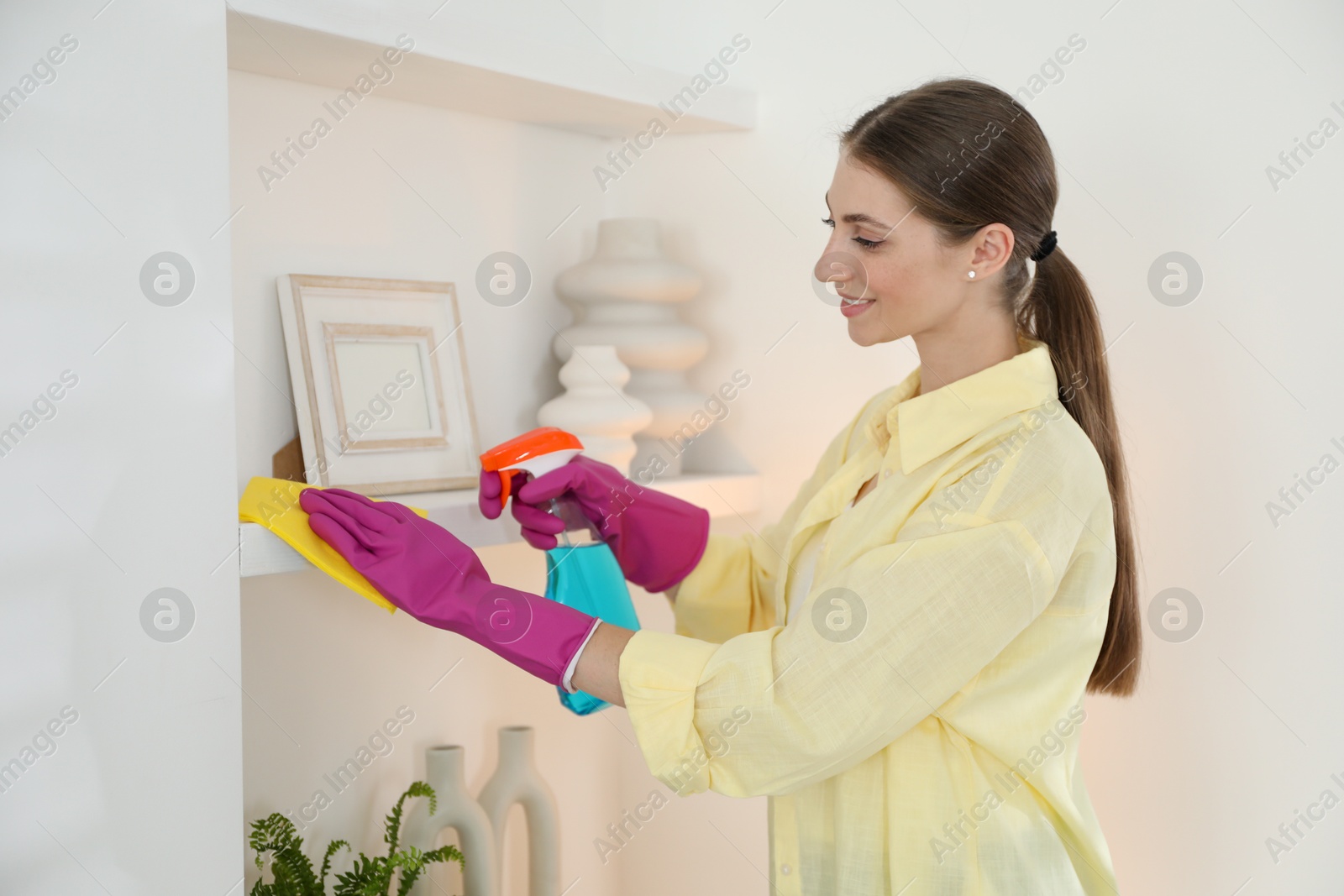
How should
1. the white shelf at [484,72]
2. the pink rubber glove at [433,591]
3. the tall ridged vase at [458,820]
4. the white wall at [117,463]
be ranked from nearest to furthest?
1. the white wall at [117,463]
2. the pink rubber glove at [433,591]
3. the white shelf at [484,72]
4. the tall ridged vase at [458,820]

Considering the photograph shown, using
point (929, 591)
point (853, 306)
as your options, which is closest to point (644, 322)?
point (853, 306)

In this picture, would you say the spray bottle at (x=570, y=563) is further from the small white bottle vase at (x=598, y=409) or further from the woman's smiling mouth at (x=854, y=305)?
the woman's smiling mouth at (x=854, y=305)

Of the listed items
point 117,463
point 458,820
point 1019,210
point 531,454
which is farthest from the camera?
point 458,820

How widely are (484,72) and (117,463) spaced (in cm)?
60

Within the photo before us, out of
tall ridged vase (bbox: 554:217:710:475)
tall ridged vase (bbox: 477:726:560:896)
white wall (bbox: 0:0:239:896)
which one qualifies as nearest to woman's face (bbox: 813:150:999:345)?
tall ridged vase (bbox: 554:217:710:475)

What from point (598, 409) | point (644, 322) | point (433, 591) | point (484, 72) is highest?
point (484, 72)

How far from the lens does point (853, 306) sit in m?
1.09

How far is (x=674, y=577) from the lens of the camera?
4.33ft

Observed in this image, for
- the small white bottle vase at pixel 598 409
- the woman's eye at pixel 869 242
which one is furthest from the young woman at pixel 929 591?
the small white bottle vase at pixel 598 409

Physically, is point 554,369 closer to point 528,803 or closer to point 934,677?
point 528,803

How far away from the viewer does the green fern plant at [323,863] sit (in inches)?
45.4

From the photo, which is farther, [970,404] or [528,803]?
[528,803]

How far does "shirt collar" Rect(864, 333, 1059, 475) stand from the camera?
103cm

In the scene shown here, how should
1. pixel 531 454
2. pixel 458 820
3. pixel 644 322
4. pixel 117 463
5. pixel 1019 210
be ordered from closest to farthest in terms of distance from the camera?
pixel 117 463 → pixel 1019 210 → pixel 531 454 → pixel 458 820 → pixel 644 322
